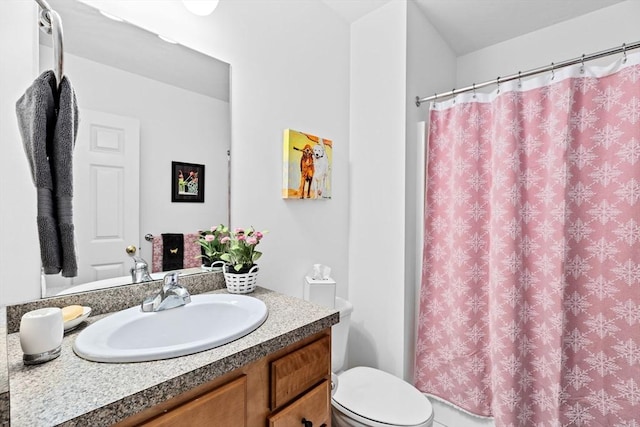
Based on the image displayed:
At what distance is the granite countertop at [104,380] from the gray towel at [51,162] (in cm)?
23

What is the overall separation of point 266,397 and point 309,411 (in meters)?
0.19

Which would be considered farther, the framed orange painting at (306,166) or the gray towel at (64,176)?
the framed orange painting at (306,166)

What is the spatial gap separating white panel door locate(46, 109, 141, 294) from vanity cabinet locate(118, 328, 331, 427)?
23.5 inches

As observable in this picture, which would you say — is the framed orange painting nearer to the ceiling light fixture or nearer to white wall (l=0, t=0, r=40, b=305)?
the ceiling light fixture

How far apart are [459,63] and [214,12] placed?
1839mm

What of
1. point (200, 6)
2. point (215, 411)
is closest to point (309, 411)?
point (215, 411)

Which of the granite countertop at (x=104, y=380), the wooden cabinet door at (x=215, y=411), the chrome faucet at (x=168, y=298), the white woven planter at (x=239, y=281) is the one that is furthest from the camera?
the white woven planter at (x=239, y=281)

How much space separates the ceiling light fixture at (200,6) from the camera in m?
1.13

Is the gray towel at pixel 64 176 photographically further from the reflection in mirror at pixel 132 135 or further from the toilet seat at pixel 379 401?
the toilet seat at pixel 379 401

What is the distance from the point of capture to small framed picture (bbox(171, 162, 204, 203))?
1.17 m

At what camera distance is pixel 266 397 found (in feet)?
2.60

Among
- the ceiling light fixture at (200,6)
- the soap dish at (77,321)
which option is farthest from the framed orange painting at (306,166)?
the soap dish at (77,321)

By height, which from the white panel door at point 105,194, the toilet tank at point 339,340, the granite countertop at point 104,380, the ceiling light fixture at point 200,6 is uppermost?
the ceiling light fixture at point 200,6

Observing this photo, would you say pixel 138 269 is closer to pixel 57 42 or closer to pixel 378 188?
pixel 57 42
